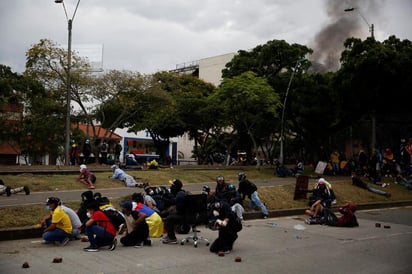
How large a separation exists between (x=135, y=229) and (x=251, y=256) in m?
2.57

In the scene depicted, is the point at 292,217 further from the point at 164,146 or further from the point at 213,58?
the point at 213,58

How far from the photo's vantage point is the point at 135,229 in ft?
32.9

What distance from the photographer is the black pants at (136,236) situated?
9938mm

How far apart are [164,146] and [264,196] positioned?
3624 cm

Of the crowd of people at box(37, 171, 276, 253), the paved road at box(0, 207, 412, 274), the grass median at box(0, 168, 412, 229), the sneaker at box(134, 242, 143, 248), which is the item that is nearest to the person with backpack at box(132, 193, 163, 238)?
the crowd of people at box(37, 171, 276, 253)

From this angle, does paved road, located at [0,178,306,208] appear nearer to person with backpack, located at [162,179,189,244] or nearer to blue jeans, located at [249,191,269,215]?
blue jeans, located at [249,191,269,215]

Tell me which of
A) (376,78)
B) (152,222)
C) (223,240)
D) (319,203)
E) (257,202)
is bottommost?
(223,240)

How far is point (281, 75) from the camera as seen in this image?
34469mm

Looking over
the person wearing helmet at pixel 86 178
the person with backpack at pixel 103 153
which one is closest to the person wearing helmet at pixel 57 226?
the person wearing helmet at pixel 86 178

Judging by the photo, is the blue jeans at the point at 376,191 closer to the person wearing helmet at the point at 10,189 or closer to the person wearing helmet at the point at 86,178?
the person wearing helmet at the point at 86,178

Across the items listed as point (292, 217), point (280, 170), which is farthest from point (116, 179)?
point (280, 170)

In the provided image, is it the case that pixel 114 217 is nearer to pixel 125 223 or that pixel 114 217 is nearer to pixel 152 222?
pixel 125 223

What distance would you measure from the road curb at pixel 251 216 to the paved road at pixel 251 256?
24 cm

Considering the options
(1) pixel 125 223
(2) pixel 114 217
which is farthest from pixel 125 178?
(2) pixel 114 217
